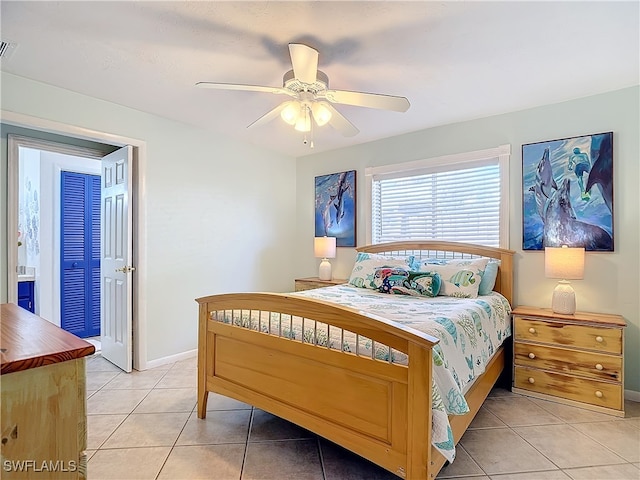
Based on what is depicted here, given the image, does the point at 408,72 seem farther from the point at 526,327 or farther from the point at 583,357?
the point at 583,357

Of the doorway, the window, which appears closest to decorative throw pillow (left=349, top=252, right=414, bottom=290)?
the window

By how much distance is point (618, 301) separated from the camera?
2.75 meters

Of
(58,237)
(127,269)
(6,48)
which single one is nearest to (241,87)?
(6,48)

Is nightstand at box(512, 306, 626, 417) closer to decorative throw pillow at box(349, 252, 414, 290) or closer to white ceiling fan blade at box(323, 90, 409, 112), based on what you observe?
decorative throw pillow at box(349, 252, 414, 290)

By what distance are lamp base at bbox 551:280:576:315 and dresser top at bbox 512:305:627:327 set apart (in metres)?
0.04

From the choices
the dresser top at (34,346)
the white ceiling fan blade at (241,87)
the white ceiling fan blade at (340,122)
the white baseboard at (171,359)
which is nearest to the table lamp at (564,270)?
the white ceiling fan blade at (340,122)

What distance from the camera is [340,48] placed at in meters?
2.13

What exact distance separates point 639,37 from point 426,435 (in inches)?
102

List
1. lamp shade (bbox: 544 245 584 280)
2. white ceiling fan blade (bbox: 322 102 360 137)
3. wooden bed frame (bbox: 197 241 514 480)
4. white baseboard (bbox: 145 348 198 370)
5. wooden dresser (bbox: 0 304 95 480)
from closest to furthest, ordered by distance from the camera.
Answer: wooden dresser (bbox: 0 304 95 480) → wooden bed frame (bbox: 197 241 514 480) → white ceiling fan blade (bbox: 322 102 360 137) → lamp shade (bbox: 544 245 584 280) → white baseboard (bbox: 145 348 198 370)

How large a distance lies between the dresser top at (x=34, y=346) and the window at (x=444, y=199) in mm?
3387

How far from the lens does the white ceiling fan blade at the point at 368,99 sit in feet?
6.89

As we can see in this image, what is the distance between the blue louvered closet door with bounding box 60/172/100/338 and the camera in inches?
172

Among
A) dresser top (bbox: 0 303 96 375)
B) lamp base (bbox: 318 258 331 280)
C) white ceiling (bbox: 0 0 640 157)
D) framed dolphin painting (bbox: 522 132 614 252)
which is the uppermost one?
white ceiling (bbox: 0 0 640 157)

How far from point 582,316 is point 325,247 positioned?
8.52 ft
